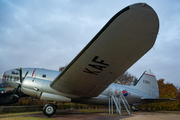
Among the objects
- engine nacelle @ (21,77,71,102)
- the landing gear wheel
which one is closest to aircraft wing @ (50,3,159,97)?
engine nacelle @ (21,77,71,102)

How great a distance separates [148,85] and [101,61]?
10.8 metres

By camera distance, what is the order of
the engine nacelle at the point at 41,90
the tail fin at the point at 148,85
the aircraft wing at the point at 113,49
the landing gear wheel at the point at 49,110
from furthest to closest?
the tail fin at the point at 148,85
the engine nacelle at the point at 41,90
the landing gear wheel at the point at 49,110
the aircraft wing at the point at 113,49

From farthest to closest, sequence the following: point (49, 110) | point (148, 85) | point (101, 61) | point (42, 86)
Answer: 1. point (148, 85)
2. point (42, 86)
3. point (49, 110)
4. point (101, 61)

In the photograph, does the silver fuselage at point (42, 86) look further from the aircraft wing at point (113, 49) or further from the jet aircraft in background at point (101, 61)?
the aircraft wing at point (113, 49)

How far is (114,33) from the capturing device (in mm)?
4215

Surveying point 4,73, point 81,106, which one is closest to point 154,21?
point 4,73

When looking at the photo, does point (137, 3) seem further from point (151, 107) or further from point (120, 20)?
point (151, 107)

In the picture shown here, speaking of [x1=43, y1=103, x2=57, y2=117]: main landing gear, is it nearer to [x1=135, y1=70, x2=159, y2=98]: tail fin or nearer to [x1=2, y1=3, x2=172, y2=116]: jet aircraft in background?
[x1=2, y1=3, x2=172, y2=116]: jet aircraft in background

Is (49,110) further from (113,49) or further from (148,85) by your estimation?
(148,85)

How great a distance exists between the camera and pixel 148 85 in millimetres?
13852

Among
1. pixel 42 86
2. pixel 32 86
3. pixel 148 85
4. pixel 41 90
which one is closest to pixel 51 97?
pixel 41 90

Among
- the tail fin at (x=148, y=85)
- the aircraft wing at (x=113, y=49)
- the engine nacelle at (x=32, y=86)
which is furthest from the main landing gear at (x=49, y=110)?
the tail fin at (x=148, y=85)

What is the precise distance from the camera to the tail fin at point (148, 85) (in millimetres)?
13602

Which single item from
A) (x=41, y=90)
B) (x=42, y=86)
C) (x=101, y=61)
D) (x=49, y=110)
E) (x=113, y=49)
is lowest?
(x=49, y=110)
